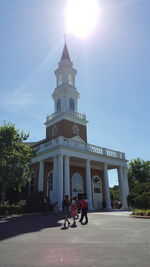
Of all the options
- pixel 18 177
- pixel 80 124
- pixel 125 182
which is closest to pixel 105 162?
pixel 125 182

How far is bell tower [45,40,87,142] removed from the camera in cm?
2961

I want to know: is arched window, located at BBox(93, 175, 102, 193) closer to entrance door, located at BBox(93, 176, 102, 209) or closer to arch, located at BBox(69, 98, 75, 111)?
entrance door, located at BBox(93, 176, 102, 209)

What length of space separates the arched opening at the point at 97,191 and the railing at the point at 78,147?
482 cm

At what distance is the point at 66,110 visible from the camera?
30.2m

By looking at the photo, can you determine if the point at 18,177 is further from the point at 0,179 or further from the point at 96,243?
the point at 96,243

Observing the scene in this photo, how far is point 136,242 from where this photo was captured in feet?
21.1

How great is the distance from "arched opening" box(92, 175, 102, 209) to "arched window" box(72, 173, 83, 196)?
2.59 meters

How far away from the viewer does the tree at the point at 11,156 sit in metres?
19.3

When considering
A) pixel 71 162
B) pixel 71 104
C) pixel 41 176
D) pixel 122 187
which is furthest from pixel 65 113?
pixel 122 187

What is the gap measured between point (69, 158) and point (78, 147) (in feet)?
6.07

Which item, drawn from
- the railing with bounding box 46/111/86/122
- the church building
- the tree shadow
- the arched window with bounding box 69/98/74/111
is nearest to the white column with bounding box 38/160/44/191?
the church building

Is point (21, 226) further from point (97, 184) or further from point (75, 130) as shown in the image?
point (97, 184)

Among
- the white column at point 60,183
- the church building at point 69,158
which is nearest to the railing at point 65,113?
the church building at point 69,158

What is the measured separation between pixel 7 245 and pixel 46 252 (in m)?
1.54
